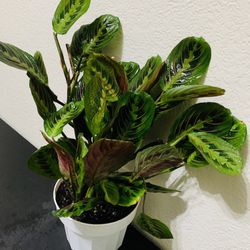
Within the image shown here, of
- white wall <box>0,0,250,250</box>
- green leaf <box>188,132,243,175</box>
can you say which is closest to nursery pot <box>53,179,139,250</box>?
white wall <box>0,0,250,250</box>

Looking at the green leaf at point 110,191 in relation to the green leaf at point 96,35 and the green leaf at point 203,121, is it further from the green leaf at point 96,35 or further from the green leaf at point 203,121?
the green leaf at point 96,35

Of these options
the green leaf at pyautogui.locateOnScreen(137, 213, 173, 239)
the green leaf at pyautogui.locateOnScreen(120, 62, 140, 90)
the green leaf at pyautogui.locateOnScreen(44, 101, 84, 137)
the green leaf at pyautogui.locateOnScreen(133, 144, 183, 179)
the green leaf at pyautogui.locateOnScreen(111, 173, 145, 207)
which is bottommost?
the green leaf at pyautogui.locateOnScreen(137, 213, 173, 239)

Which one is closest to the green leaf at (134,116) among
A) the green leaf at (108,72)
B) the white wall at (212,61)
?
the green leaf at (108,72)

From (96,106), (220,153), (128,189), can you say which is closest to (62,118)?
(96,106)

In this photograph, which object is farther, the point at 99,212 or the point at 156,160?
the point at 99,212

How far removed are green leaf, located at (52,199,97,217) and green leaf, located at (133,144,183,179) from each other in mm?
111

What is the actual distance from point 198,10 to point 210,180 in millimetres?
326

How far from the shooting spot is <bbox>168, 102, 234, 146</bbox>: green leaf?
1.97 feet

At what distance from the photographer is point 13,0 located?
990mm

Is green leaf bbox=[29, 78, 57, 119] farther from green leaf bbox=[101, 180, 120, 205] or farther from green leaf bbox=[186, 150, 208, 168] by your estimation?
green leaf bbox=[186, 150, 208, 168]

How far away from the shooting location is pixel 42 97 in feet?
2.23

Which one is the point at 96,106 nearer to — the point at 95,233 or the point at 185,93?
the point at 185,93

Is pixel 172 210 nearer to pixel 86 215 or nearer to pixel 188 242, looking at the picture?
pixel 188 242

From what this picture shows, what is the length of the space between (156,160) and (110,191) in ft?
0.34
